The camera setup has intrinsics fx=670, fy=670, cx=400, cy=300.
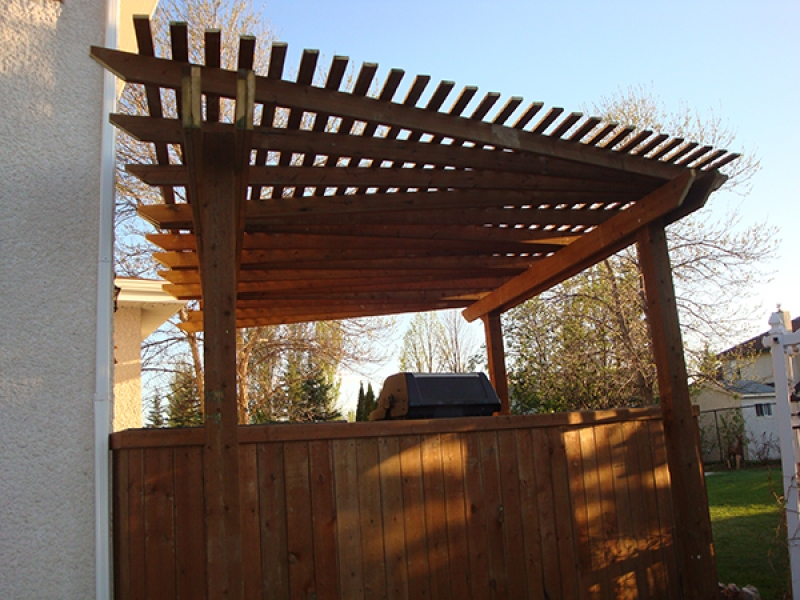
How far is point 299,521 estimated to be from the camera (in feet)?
11.7

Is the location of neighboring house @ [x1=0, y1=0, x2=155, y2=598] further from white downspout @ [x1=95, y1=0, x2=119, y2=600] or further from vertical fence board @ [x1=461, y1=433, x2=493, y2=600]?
vertical fence board @ [x1=461, y1=433, x2=493, y2=600]

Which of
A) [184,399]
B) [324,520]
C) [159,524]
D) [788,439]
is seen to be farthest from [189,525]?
[184,399]

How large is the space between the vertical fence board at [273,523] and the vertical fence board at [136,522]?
58 centimetres

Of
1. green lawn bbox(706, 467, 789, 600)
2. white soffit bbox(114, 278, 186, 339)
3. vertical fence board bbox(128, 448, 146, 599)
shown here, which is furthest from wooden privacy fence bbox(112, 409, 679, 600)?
white soffit bbox(114, 278, 186, 339)

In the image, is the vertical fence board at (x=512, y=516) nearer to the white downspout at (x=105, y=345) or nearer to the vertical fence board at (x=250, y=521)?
the vertical fence board at (x=250, y=521)

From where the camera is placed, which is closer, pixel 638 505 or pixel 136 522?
pixel 136 522

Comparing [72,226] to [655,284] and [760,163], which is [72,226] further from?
[760,163]

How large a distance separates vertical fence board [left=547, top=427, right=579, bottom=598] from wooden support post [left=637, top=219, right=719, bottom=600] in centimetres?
73

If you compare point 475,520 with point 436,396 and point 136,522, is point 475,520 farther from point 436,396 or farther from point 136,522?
point 136,522

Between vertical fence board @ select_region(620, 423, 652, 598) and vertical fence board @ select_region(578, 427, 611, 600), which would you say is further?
vertical fence board @ select_region(620, 423, 652, 598)

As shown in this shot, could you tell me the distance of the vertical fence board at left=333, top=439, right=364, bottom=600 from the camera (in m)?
3.59

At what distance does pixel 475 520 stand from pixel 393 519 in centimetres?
51

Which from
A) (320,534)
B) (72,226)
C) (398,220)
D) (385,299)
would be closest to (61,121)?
(72,226)

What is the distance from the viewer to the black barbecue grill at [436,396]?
423 centimetres
